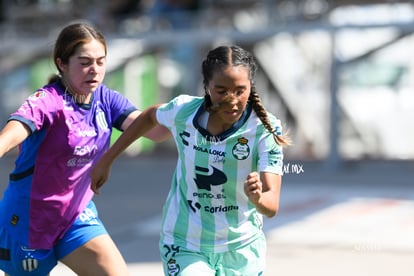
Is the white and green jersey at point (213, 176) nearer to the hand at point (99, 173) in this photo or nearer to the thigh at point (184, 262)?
the thigh at point (184, 262)

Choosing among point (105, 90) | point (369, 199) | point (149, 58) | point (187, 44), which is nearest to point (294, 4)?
point (187, 44)

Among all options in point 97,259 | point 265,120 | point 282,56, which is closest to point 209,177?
point 265,120

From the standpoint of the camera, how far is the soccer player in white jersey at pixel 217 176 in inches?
161

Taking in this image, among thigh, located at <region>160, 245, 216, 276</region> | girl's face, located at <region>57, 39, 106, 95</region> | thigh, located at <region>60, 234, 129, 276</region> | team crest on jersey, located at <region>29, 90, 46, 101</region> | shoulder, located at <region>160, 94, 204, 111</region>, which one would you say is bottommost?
thigh, located at <region>60, 234, 129, 276</region>

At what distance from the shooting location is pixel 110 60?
1872 centimetres

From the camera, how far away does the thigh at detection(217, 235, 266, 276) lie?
13.7 ft

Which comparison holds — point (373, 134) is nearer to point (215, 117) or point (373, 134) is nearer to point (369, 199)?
point (369, 199)

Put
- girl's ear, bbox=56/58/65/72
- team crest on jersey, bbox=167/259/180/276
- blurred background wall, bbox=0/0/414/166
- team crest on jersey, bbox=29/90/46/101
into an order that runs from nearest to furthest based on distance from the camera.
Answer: team crest on jersey, bbox=167/259/180/276
team crest on jersey, bbox=29/90/46/101
girl's ear, bbox=56/58/65/72
blurred background wall, bbox=0/0/414/166

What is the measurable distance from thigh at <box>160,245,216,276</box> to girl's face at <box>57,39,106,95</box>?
0.89 metres

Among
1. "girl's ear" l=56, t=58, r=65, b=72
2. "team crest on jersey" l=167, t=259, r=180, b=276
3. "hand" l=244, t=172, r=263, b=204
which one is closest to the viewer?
"hand" l=244, t=172, r=263, b=204

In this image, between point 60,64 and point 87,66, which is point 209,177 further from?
point 60,64

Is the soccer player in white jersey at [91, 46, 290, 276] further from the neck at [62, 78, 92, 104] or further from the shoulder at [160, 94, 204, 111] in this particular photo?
the neck at [62, 78, 92, 104]

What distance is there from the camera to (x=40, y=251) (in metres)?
4.64

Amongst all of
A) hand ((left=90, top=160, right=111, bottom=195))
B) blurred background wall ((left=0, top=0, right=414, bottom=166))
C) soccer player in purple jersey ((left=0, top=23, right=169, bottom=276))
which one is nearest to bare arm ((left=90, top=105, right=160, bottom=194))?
hand ((left=90, top=160, right=111, bottom=195))
